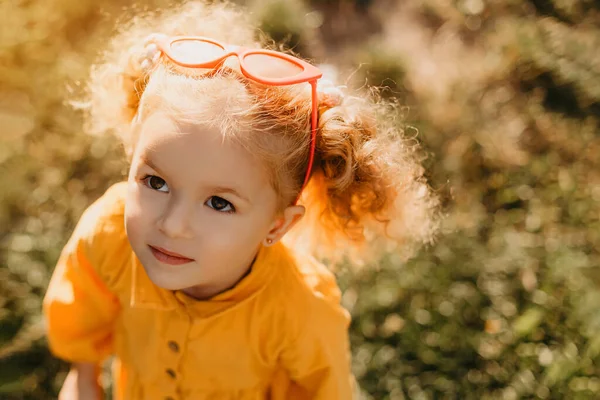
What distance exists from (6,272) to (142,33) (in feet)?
4.51

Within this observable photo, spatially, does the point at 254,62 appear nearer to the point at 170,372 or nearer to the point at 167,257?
the point at 167,257

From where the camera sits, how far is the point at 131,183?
4.34ft

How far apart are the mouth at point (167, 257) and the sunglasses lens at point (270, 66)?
43cm

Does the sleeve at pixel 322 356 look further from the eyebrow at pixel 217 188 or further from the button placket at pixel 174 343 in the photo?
the eyebrow at pixel 217 188

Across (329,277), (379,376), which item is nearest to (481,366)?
(379,376)

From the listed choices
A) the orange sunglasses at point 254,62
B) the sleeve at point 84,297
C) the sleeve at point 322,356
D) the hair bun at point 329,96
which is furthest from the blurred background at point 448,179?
the sleeve at point 84,297

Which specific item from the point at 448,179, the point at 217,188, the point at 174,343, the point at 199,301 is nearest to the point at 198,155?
the point at 217,188

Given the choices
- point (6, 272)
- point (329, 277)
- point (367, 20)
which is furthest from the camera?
point (367, 20)

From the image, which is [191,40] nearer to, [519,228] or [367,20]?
[519,228]

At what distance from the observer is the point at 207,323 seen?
4.85 ft

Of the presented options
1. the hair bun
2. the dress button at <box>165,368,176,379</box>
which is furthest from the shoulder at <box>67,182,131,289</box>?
the hair bun

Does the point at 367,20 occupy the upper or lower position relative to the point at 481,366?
upper

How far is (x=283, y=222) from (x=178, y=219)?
277 mm

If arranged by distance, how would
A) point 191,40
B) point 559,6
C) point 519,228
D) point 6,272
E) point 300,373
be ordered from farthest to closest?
point 559,6, point 519,228, point 6,272, point 300,373, point 191,40
